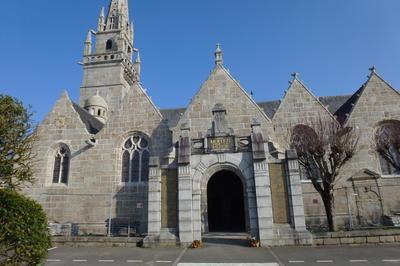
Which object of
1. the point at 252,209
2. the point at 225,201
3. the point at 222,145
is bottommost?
the point at 252,209

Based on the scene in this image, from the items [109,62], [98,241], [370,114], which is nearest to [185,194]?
[98,241]

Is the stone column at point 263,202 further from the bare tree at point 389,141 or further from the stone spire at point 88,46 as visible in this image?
the stone spire at point 88,46

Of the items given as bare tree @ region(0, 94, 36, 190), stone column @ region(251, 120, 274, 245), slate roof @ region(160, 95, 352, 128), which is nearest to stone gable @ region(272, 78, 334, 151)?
slate roof @ region(160, 95, 352, 128)

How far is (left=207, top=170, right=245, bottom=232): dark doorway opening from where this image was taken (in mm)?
19625

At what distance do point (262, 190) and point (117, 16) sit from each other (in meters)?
42.3

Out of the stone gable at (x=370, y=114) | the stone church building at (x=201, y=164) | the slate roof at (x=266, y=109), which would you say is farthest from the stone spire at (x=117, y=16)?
the stone gable at (x=370, y=114)

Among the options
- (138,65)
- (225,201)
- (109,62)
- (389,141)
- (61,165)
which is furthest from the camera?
(138,65)

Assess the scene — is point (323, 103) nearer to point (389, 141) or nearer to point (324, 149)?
point (389, 141)

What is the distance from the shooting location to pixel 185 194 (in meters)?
12.5

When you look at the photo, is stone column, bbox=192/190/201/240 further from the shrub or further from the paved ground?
the shrub

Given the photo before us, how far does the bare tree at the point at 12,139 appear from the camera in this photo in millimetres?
8867

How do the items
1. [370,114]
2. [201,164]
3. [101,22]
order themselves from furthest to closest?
[101,22]
[370,114]
[201,164]

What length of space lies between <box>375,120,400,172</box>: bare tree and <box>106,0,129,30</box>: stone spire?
38729mm

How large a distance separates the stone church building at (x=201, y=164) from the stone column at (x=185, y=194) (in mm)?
47
